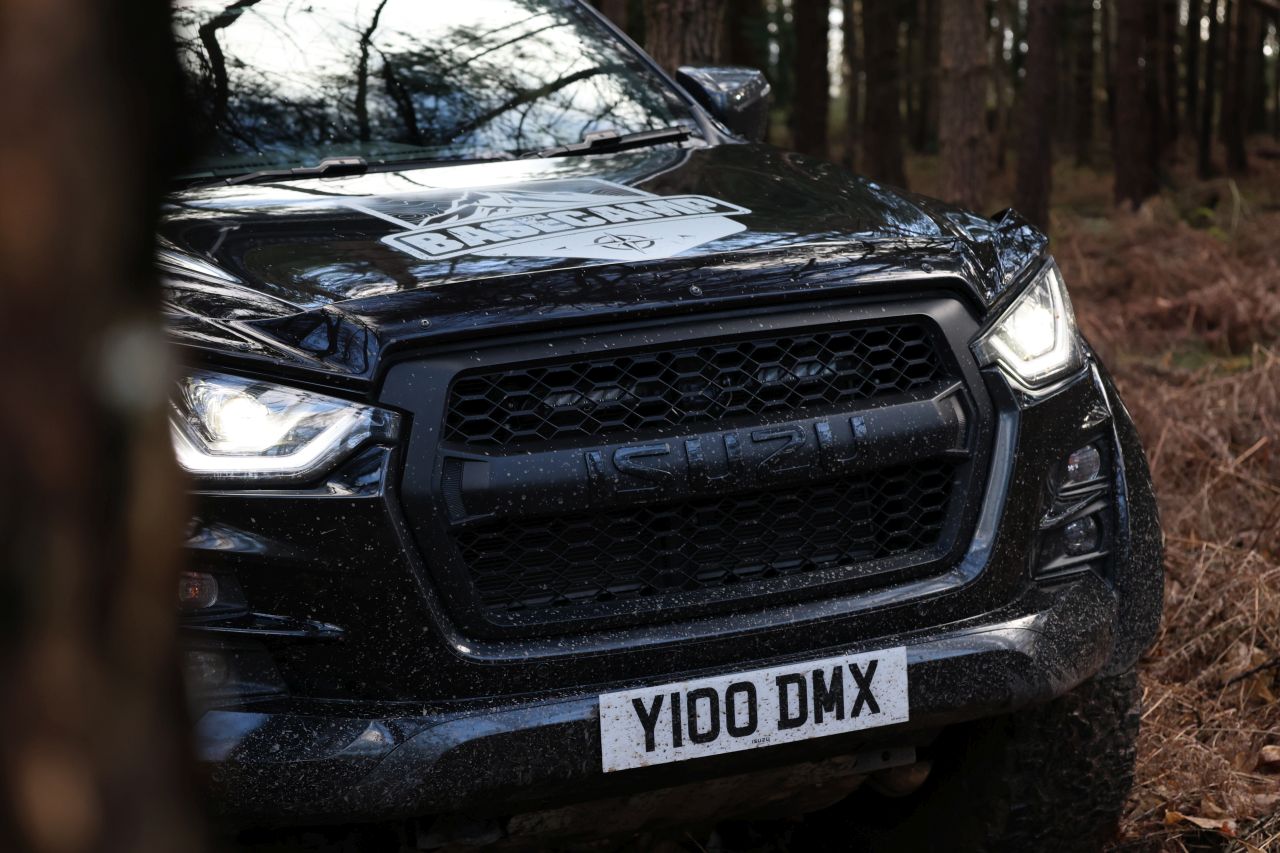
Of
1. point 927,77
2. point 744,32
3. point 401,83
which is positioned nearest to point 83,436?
point 401,83

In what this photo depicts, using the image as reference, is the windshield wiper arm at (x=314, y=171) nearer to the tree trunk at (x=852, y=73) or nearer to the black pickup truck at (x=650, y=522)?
the black pickup truck at (x=650, y=522)

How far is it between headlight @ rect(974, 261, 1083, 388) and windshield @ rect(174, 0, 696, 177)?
1.33 meters

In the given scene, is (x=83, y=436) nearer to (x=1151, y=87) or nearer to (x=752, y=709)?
(x=752, y=709)

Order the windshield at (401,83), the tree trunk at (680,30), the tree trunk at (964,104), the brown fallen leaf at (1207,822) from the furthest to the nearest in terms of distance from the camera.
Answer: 1. the tree trunk at (964,104)
2. the tree trunk at (680,30)
3. the windshield at (401,83)
4. the brown fallen leaf at (1207,822)

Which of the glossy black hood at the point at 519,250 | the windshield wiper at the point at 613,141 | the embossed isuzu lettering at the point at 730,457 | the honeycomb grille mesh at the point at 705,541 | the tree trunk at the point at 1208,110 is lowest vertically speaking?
the tree trunk at the point at 1208,110

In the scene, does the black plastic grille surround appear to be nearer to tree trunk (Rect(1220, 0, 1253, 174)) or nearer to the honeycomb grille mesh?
the honeycomb grille mesh

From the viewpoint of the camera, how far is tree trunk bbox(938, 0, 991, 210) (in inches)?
403

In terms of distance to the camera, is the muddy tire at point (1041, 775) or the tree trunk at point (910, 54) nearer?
the muddy tire at point (1041, 775)

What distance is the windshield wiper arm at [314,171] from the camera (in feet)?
10.6

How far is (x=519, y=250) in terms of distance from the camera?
2480 millimetres

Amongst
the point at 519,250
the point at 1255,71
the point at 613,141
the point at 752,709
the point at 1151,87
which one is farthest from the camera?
the point at 1255,71

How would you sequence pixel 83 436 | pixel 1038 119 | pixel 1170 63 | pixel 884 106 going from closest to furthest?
pixel 83 436 → pixel 1038 119 → pixel 884 106 → pixel 1170 63

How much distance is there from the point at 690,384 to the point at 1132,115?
16632 mm

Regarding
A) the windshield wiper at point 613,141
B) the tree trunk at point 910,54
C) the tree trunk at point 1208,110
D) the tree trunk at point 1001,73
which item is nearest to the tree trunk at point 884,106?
the tree trunk at point 910,54
